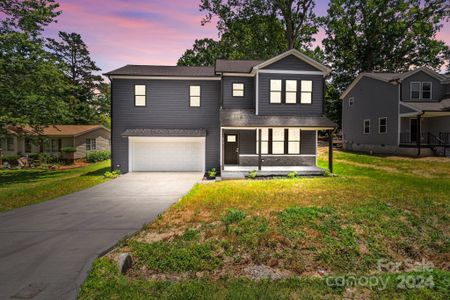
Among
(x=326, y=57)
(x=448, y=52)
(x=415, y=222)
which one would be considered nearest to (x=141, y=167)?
(x=415, y=222)

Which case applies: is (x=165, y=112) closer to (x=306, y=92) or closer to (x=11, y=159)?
(x=306, y=92)

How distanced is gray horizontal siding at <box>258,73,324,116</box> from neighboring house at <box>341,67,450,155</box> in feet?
33.3

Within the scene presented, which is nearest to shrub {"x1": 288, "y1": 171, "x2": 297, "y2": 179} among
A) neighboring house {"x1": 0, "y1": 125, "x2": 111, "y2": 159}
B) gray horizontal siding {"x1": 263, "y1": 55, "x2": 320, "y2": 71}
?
gray horizontal siding {"x1": 263, "y1": 55, "x2": 320, "y2": 71}

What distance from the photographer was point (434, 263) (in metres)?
5.27

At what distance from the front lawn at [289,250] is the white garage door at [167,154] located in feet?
23.9

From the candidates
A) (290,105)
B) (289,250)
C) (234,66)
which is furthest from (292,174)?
(234,66)

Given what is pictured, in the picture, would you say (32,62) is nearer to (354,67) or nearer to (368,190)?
(368,190)

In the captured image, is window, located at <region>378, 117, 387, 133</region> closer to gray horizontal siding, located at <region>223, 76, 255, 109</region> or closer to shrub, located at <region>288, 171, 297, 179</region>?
shrub, located at <region>288, 171, 297, 179</region>

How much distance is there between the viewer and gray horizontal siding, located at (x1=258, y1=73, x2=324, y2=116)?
51.1 feet

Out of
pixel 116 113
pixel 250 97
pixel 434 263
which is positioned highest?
pixel 250 97

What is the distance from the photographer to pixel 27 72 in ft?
55.6

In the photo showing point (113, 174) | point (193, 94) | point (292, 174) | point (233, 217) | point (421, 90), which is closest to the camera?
point (233, 217)

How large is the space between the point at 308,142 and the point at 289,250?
11881 mm

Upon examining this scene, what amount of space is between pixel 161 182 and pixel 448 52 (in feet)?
166
